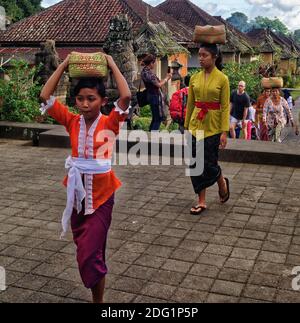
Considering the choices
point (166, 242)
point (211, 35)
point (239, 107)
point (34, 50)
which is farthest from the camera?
point (34, 50)

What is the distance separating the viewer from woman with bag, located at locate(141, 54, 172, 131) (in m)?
8.64

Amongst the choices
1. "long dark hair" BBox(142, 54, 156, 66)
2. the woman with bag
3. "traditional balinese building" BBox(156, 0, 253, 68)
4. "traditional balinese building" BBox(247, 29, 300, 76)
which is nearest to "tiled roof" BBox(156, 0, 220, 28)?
"traditional balinese building" BBox(156, 0, 253, 68)

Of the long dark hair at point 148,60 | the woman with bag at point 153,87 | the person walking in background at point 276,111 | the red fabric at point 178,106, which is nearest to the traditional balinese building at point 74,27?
the person walking in background at point 276,111

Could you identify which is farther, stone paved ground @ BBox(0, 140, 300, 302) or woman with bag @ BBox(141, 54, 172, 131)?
woman with bag @ BBox(141, 54, 172, 131)

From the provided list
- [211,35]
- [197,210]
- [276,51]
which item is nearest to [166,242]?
[197,210]

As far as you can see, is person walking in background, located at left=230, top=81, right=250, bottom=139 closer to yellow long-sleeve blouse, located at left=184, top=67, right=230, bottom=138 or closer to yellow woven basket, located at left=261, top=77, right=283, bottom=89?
yellow woven basket, located at left=261, top=77, right=283, bottom=89

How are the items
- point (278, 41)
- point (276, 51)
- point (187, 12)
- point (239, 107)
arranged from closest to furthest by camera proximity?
point (239, 107), point (187, 12), point (276, 51), point (278, 41)

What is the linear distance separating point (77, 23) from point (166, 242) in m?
23.0

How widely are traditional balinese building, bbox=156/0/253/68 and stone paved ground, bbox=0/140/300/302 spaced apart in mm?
23476

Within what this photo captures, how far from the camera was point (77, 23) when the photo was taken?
25.9 meters

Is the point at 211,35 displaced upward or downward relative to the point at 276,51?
downward

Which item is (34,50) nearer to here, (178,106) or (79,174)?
(178,106)
